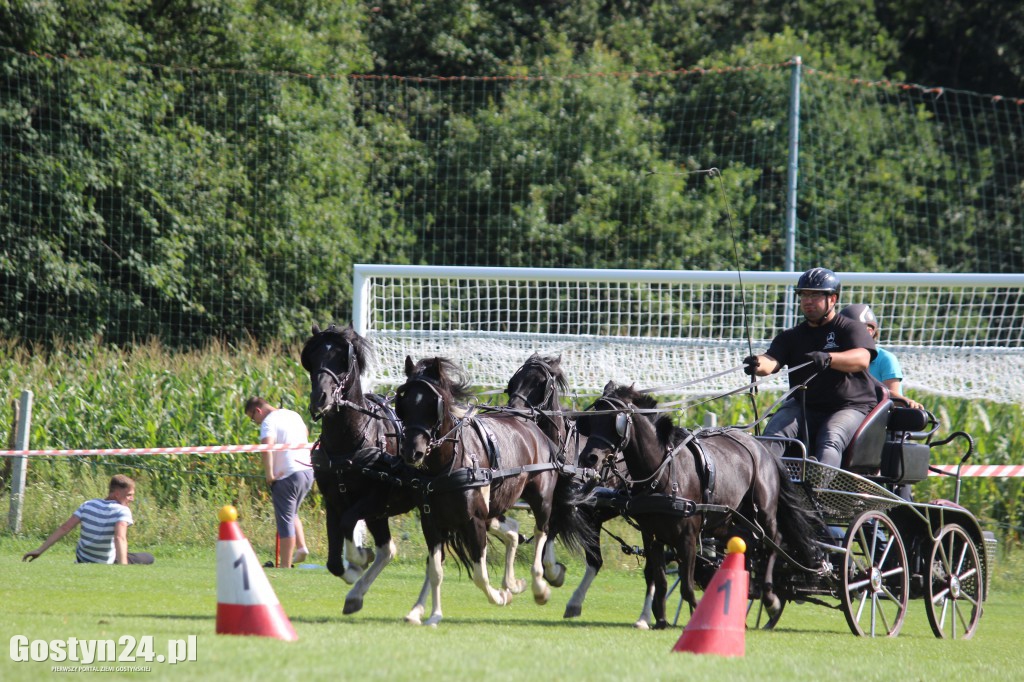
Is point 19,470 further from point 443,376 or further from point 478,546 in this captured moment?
point 443,376

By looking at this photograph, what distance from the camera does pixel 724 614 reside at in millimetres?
7355

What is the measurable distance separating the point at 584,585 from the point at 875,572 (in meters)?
2.11

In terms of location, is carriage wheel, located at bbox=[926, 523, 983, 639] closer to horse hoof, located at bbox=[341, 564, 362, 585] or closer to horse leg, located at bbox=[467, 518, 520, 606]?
horse leg, located at bbox=[467, 518, 520, 606]

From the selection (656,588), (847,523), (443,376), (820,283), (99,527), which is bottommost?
(99,527)

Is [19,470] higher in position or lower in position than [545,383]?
lower

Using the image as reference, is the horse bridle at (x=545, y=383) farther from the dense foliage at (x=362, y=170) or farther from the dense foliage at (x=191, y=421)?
the dense foliage at (x=362, y=170)

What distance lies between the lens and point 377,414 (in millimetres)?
9633

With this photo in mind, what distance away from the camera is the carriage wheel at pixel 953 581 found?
33.1ft

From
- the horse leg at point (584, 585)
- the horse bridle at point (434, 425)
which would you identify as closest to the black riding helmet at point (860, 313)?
the horse leg at point (584, 585)

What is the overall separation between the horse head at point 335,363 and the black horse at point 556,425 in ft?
4.45

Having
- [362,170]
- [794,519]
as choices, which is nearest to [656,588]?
[794,519]

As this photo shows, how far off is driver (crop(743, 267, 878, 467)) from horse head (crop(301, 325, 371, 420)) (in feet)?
9.06

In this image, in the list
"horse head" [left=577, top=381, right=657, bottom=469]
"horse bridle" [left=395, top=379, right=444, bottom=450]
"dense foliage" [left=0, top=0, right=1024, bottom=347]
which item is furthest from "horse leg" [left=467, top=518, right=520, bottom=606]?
"dense foliage" [left=0, top=0, right=1024, bottom=347]

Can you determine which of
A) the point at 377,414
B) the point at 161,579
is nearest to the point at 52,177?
the point at 161,579
